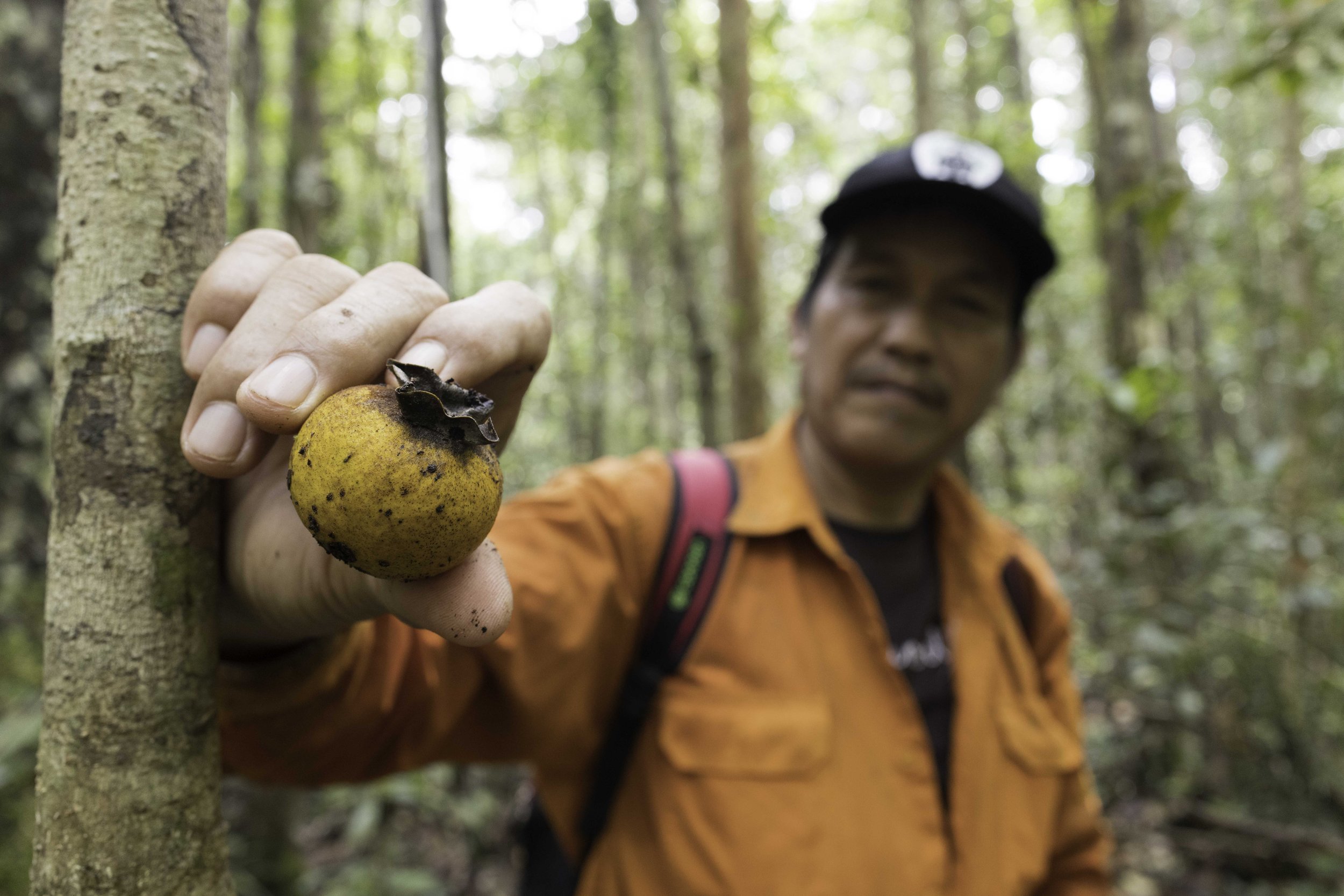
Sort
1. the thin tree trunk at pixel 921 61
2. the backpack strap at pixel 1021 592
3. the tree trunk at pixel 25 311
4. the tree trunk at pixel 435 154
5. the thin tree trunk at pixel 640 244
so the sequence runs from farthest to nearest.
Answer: the thin tree trunk at pixel 640 244 < the thin tree trunk at pixel 921 61 < the backpack strap at pixel 1021 592 < the tree trunk at pixel 25 311 < the tree trunk at pixel 435 154

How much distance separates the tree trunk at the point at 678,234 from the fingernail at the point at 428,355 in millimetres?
2855

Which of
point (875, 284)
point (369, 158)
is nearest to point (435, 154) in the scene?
point (875, 284)

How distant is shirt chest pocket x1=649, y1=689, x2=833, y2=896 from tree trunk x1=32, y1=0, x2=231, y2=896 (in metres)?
1.15

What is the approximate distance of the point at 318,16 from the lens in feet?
13.0

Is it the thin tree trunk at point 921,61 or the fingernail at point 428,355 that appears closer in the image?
the fingernail at point 428,355

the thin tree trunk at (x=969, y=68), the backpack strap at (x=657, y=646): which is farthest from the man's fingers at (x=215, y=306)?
the thin tree trunk at (x=969, y=68)

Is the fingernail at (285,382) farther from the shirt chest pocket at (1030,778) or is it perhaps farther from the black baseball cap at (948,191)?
the shirt chest pocket at (1030,778)

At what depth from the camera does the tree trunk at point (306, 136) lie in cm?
337

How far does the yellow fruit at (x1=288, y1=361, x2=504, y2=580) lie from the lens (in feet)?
2.07

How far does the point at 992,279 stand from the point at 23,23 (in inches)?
Answer: 114

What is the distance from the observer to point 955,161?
2352 mm

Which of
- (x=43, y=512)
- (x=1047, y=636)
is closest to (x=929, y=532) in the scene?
(x=1047, y=636)

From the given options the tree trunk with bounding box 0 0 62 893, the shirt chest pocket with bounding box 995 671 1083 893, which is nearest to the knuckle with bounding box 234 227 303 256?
the tree trunk with bounding box 0 0 62 893

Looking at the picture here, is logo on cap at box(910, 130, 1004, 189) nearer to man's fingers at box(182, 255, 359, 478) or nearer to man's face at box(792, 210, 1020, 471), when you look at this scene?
man's face at box(792, 210, 1020, 471)
